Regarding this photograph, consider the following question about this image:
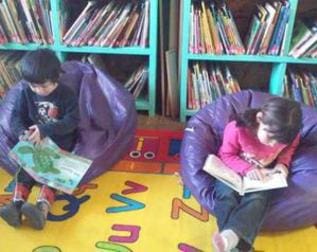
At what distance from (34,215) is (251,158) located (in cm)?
86

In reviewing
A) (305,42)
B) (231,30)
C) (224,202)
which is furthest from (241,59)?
(224,202)

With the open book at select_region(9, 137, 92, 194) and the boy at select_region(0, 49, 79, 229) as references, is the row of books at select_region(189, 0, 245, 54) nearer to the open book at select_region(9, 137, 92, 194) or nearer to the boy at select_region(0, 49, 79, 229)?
the boy at select_region(0, 49, 79, 229)

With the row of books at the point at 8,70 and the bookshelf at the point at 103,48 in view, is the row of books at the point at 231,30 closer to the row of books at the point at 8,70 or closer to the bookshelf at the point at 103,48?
the bookshelf at the point at 103,48

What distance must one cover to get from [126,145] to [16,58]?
87 cm

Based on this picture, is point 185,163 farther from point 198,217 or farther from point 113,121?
point 113,121

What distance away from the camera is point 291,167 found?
1.82 m

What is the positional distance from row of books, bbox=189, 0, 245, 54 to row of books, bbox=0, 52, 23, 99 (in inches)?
37.6

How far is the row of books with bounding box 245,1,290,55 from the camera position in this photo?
2.17 m

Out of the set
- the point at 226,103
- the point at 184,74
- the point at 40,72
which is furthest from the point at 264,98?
the point at 40,72

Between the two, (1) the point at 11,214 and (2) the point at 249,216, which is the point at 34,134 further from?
(2) the point at 249,216

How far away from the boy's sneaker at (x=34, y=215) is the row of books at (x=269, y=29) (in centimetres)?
130

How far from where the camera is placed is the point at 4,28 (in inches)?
90.4

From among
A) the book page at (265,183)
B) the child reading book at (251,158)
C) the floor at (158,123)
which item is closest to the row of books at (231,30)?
the floor at (158,123)

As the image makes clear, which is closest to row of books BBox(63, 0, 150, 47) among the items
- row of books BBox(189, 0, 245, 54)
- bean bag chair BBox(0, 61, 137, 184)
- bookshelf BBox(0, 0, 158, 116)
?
bookshelf BBox(0, 0, 158, 116)
